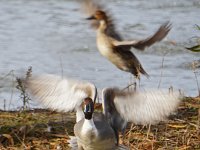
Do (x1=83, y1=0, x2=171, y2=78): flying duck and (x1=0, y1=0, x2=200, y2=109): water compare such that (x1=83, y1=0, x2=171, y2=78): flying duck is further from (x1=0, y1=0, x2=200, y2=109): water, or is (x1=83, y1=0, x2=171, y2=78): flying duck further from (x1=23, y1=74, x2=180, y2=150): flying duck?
(x1=23, y1=74, x2=180, y2=150): flying duck

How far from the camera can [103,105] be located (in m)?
5.45

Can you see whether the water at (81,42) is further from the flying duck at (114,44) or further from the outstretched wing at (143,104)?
the outstretched wing at (143,104)

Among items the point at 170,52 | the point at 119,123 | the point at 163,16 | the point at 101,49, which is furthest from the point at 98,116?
the point at 163,16

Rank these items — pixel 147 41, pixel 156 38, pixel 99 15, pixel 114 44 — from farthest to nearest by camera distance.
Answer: pixel 99 15 → pixel 114 44 → pixel 147 41 → pixel 156 38

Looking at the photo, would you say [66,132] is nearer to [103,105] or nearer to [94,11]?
[103,105]

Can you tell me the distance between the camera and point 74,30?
12320 mm

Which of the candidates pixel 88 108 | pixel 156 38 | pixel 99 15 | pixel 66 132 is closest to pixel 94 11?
pixel 99 15

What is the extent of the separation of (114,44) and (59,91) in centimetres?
223

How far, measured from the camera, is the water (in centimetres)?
914

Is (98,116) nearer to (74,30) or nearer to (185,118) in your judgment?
(185,118)

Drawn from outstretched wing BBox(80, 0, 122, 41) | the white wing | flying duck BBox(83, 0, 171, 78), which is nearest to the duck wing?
flying duck BBox(83, 0, 171, 78)

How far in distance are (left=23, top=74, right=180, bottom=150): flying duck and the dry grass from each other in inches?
13.7

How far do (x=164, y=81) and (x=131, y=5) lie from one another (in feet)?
17.8

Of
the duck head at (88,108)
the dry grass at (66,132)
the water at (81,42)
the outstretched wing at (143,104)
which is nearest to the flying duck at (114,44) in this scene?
the water at (81,42)
